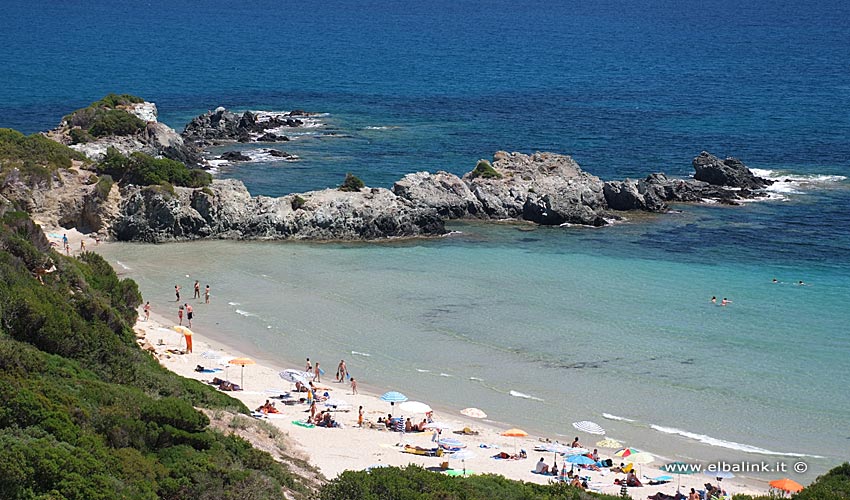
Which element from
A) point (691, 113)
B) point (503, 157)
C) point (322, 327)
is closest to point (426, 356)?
point (322, 327)

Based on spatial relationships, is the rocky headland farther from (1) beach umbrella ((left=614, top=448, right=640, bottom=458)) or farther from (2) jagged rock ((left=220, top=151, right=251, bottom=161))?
(1) beach umbrella ((left=614, top=448, right=640, bottom=458))

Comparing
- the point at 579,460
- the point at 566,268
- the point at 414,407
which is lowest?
the point at 579,460

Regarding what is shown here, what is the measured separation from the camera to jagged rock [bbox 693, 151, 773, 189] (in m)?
65.5

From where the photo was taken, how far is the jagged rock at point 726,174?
215 feet

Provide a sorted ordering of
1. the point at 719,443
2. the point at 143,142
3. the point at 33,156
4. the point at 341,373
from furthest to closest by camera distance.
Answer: the point at 143,142 < the point at 33,156 < the point at 341,373 < the point at 719,443

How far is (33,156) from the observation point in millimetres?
51812

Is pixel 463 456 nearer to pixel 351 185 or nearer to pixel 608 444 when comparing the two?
pixel 608 444

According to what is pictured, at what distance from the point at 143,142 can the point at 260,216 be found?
48.5 ft

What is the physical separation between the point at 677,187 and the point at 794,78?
59.3m

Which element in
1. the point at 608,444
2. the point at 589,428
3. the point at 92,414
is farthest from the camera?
the point at 589,428

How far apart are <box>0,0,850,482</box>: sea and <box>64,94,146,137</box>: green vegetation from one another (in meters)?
6.37

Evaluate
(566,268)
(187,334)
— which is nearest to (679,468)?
(187,334)

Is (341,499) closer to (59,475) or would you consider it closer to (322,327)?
(59,475)

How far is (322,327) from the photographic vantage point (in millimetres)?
40219
